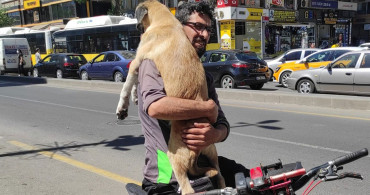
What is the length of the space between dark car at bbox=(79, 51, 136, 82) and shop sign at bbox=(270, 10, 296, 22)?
17522mm

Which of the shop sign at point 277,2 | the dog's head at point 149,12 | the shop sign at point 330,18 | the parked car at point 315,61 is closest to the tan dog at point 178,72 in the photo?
the dog's head at point 149,12

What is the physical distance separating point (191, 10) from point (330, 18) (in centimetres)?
4048

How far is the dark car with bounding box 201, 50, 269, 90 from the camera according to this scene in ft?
46.1

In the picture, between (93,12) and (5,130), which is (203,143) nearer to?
(5,130)

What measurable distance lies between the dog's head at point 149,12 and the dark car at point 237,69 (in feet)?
39.6

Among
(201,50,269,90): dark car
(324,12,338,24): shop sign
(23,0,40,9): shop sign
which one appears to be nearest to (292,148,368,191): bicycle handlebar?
(201,50,269,90): dark car

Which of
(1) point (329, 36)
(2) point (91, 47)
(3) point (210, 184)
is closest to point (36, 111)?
(3) point (210, 184)

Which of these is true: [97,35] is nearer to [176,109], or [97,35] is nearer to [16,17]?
[176,109]

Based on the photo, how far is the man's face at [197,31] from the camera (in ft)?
6.91

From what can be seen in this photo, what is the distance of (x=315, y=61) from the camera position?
1464 cm

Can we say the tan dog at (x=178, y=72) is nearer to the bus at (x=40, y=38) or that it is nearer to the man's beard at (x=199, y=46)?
the man's beard at (x=199, y=46)

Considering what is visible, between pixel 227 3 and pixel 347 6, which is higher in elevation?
pixel 347 6

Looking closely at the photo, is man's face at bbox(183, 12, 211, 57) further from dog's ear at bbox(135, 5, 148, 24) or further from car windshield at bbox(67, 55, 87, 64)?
car windshield at bbox(67, 55, 87, 64)

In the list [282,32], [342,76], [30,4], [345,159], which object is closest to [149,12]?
[345,159]
